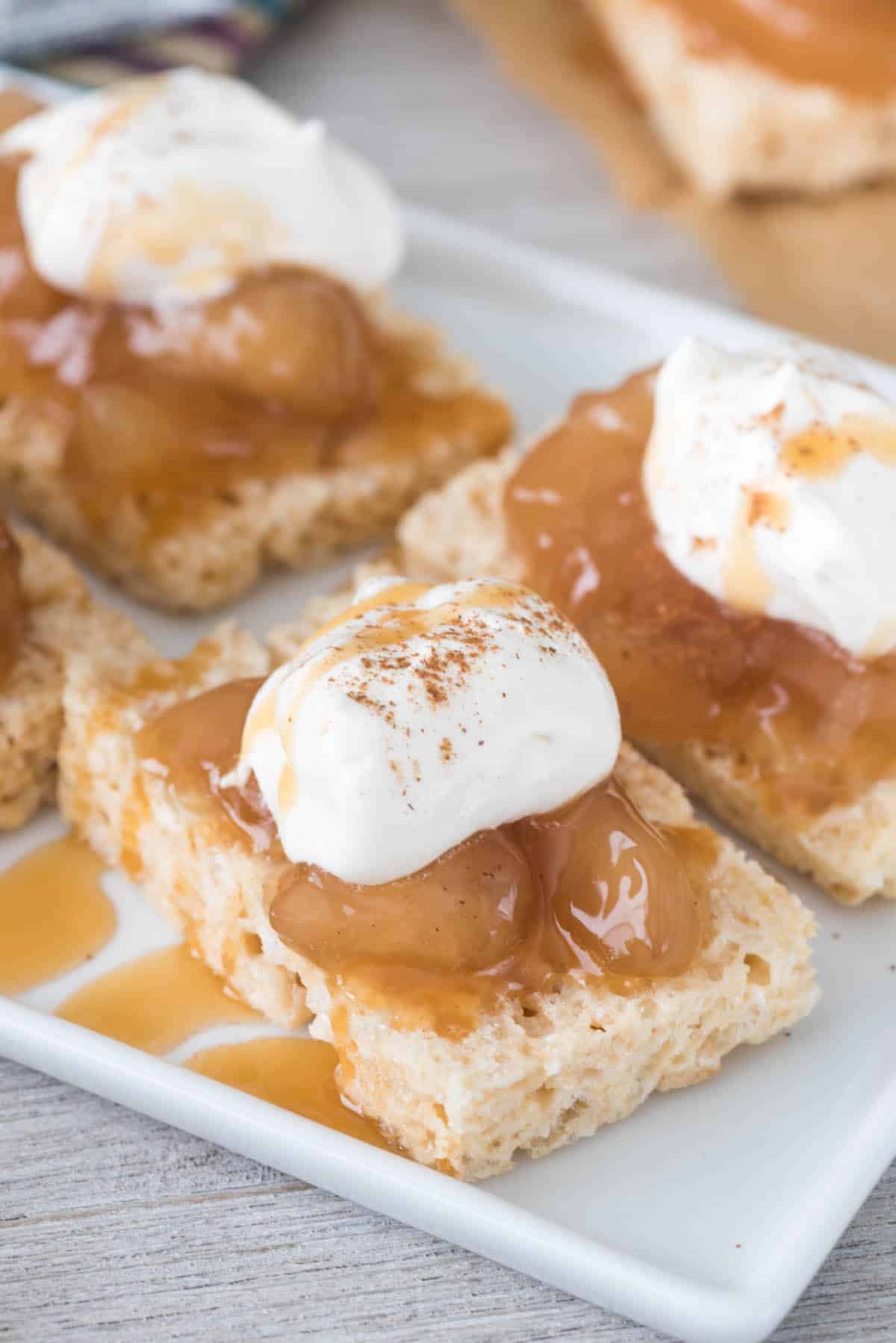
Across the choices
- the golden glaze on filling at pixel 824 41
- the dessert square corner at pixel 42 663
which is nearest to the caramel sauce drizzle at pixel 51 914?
the dessert square corner at pixel 42 663

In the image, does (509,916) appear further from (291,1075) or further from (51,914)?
(51,914)

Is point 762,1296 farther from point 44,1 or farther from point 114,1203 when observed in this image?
point 44,1

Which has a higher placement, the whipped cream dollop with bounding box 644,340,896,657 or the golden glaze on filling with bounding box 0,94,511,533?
the whipped cream dollop with bounding box 644,340,896,657

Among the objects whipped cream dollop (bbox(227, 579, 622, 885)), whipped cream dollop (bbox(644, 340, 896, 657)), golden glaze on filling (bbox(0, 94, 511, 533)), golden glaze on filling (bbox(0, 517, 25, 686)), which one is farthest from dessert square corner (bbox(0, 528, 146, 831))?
whipped cream dollop (bbox(644, 340, 896, 657))

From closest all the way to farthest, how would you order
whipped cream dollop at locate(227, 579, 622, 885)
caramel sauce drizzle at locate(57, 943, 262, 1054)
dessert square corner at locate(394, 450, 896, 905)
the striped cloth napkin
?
whipped cream dollop at locate(227, 579, 622, 885) < caramel sauce drizzle at locate(57, 943, 262, 1054) < dessert square corner at locate(394, 450, 896, 905) < the striped cloth napkin

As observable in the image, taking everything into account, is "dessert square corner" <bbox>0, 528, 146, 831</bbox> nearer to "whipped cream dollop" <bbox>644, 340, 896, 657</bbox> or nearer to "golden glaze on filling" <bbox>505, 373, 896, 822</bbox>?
"golden glaze on filling" <bbox>505, 373, 896, 822</bbox>

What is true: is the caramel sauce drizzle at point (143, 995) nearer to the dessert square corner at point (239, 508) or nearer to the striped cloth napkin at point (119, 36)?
the dessert square corner at point (239, 508)

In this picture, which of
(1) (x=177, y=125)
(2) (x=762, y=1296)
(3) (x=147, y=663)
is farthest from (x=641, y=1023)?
(1) (x=177, y=125)

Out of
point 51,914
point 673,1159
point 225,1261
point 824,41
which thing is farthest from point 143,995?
point 824,41
